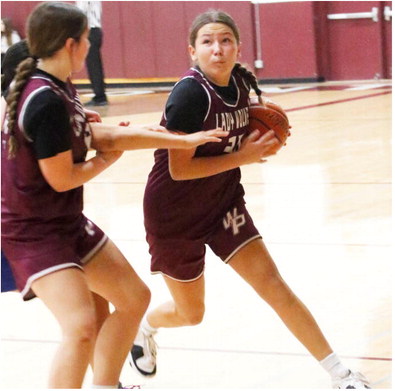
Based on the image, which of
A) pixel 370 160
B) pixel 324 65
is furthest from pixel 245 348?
pixel 324 65

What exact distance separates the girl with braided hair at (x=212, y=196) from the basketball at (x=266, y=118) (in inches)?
2.9

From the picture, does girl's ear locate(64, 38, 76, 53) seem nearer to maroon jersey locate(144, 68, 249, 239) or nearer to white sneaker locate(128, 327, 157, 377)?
maroon jersey locate(144, 68, 249, 239)

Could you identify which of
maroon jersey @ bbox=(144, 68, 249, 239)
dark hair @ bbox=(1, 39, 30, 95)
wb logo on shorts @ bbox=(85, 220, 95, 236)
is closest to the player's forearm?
wb logo on shorts @ bbox=(85, 220, 95, 236)

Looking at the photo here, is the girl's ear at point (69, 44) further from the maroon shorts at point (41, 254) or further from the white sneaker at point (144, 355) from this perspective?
the white sneaker at point (144, 355)

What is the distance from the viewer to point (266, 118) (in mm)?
3787

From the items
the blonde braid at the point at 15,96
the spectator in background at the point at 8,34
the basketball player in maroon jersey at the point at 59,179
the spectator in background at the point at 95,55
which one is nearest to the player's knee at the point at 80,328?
the basketball player in maroon jersey at the point at 59,179

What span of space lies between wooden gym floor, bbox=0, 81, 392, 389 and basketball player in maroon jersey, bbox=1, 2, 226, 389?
0.85 m

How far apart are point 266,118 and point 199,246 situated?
55 cm

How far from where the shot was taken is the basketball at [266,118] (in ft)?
12.4

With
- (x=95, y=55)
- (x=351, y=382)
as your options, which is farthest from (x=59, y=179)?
(x=95, y=55)

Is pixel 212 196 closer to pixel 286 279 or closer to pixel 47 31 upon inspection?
pixel 47 31

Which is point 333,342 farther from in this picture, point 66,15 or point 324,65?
point 324,65

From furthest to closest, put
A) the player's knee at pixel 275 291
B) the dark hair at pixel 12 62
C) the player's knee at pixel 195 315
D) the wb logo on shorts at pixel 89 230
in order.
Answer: the player's knee at pixel 195 315 → the player's knee at pixel 275 291 → the dark hair at pixel 12 62 → the wb logo on shorts at pixel 89 230

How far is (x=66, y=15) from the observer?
3.01 m
